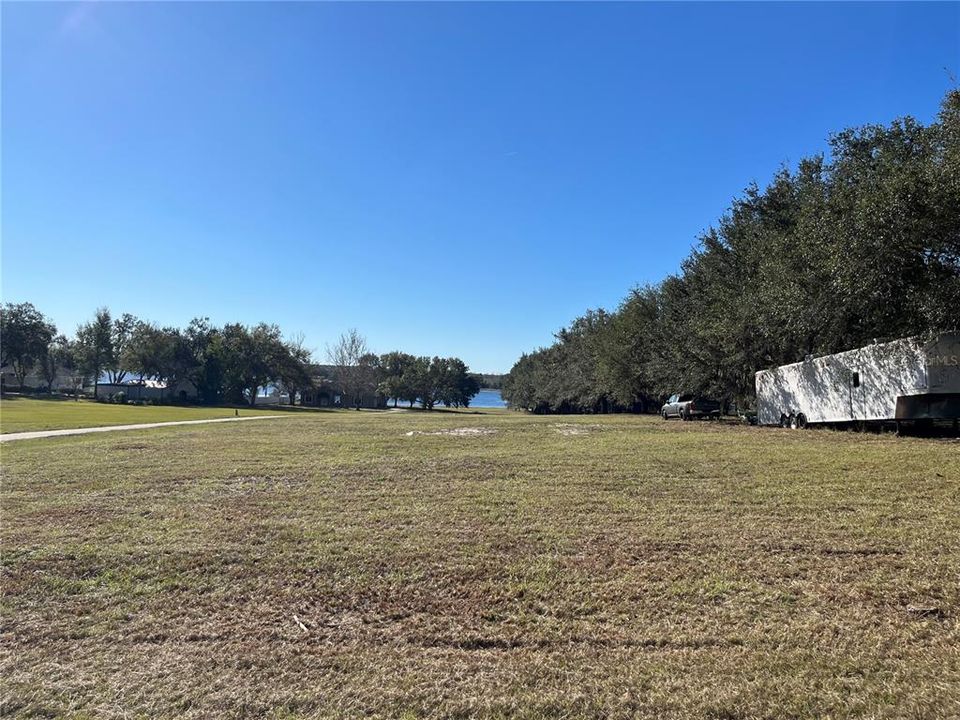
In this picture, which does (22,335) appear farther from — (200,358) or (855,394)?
(855,394)

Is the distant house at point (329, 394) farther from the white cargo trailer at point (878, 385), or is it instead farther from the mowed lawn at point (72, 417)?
the white cargo trailer at point (878, 385)

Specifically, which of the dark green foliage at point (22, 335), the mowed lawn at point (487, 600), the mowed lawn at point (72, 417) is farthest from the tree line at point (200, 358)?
the mowed lawn at point (487, 600)

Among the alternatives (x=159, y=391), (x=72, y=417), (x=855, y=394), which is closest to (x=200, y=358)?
(x=159, y=391)

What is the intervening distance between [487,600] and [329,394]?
89122 mm

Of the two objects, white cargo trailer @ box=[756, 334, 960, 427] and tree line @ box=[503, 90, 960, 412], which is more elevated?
tree line @ box=[503, 90, 960, 412]

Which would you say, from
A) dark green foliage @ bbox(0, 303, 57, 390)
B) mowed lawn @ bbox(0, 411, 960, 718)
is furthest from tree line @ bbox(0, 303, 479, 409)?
mowed lawn @ bbox(0, 411, 960, 718)

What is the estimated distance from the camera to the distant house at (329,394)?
8354cm

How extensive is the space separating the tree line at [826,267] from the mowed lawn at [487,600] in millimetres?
6568

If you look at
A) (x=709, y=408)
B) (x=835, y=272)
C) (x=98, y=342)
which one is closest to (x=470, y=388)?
(x=98, y=342)

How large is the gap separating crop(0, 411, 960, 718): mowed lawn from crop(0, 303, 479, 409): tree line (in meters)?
71.0

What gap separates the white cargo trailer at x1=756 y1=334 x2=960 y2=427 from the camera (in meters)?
14.5

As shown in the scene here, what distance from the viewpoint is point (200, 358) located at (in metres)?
77.1

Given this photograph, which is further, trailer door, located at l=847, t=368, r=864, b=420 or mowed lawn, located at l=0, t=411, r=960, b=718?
trailer door, located at l=847, t=368, r=864, b=420

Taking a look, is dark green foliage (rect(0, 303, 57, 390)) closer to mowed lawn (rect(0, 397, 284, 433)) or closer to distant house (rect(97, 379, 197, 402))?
distant house (rect(97, 379, 197, 402))
